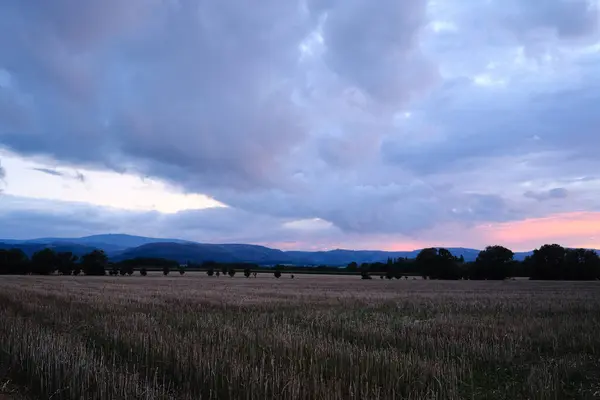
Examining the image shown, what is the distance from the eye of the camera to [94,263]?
114m

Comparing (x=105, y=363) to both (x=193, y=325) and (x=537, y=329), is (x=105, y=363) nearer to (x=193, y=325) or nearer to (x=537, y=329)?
(x=193, y=325)

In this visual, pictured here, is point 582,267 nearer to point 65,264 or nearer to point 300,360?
point 300,360

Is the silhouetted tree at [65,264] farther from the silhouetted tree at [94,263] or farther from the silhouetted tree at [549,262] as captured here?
the silhouetted tree at [549,262]

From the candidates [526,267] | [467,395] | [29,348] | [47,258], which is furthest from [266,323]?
[47,258]

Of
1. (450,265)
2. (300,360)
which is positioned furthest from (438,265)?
(300,360)

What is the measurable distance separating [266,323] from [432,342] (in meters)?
5.38

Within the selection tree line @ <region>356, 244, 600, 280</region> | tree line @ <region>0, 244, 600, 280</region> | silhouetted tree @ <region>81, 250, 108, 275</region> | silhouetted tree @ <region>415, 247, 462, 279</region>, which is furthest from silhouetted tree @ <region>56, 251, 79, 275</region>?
silhouetted tree @ <region>415, 247, 462, 279</region>

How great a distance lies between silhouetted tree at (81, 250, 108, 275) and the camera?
112938mm

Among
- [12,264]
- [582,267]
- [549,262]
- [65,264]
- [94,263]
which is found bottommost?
[12,264]

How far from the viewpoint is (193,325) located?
13523mm

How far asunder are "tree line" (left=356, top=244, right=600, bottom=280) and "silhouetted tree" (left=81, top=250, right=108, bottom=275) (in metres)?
68.6

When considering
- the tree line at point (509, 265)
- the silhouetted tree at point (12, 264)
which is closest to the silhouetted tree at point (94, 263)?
the silhouetted tree at point (12, 264)

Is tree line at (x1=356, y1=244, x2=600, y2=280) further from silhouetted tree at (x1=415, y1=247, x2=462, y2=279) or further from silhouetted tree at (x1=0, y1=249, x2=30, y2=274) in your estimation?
silhouetted tree at (x1=0, y1=249, x2=30, y2=274)

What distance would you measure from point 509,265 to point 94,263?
10518 cm
